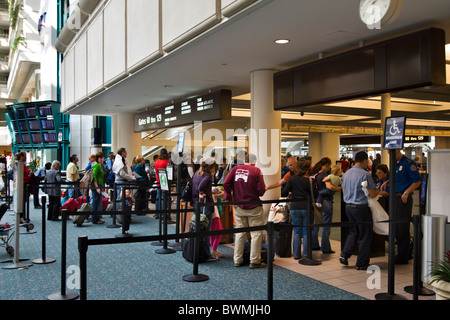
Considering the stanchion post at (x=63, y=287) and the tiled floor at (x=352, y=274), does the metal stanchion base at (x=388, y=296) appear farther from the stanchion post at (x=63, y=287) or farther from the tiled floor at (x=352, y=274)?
the stanchion post at (x=63, y=287)

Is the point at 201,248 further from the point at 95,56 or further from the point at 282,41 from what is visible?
the point at 95,56

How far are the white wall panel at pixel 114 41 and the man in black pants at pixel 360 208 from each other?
534 centimetres

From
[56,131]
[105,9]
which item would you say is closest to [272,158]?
[105,9]

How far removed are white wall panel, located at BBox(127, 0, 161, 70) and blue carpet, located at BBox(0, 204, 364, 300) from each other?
11.5 feet

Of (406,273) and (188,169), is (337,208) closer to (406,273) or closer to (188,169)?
(188,169)

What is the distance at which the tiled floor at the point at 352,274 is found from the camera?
520 centimetres

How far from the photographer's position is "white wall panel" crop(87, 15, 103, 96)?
10930 millimetres

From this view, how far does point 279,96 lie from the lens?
7.28 meters

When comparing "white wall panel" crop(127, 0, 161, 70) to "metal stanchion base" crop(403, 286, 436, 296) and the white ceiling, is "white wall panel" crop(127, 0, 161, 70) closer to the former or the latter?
the white ceiling

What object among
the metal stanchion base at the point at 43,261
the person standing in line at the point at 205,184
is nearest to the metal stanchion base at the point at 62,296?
the metal stanchion base at the point at 43,261

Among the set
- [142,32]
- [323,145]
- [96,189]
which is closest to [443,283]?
[142,32]

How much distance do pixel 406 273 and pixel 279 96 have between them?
3447mm

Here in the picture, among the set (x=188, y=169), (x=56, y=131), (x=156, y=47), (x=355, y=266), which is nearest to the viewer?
(x=355, y=266)

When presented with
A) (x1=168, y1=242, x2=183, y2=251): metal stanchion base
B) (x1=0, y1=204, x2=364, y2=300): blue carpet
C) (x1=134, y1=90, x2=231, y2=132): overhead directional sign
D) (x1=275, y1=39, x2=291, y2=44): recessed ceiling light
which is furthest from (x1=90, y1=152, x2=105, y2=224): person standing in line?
(x1=275, y1=39, x2=291, y2=44): recessed ceiling light
